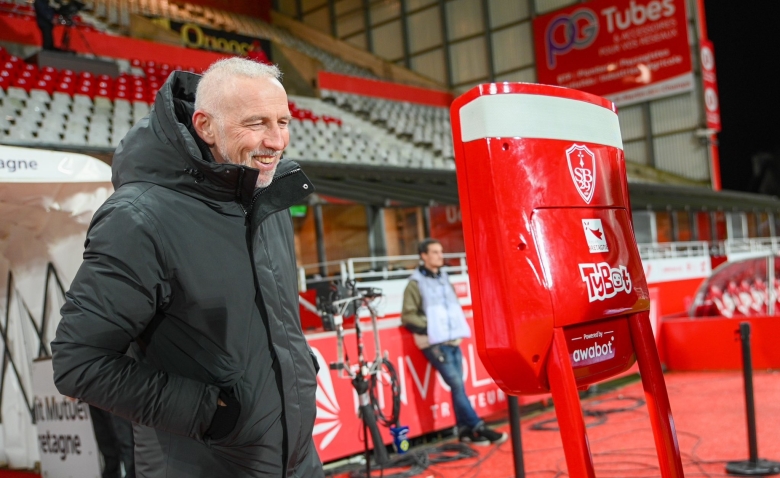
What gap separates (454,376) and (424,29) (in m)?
24.1

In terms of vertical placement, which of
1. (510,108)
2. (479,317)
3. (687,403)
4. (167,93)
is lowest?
(687,403)

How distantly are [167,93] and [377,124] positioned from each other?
69.7 ft

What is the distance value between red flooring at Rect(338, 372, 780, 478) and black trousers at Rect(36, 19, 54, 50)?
13245 millimetres

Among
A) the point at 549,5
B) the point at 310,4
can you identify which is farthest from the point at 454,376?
the point at 310,4

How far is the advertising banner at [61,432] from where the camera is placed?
14.3ft

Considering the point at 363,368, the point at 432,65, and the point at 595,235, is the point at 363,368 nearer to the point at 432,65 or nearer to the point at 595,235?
the point at 595,235

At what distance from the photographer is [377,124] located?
2267 centimetres

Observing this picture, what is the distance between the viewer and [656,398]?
67.9 inches

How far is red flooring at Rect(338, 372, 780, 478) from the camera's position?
4.94 metres

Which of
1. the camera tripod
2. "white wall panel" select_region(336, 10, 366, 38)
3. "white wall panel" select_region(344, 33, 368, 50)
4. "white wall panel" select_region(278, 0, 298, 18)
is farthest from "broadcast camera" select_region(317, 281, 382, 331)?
"white wall panel" select_region(278, 0, 298, 18)

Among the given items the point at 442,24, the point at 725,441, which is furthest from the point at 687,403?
the point at 442,24

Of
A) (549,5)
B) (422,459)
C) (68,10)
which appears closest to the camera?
(422,459)

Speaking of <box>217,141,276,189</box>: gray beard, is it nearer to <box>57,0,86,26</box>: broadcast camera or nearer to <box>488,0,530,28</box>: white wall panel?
<box>57,0,86,26</box>: broadcast camera

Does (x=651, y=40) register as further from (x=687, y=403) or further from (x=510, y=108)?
(x=510, y=108)
